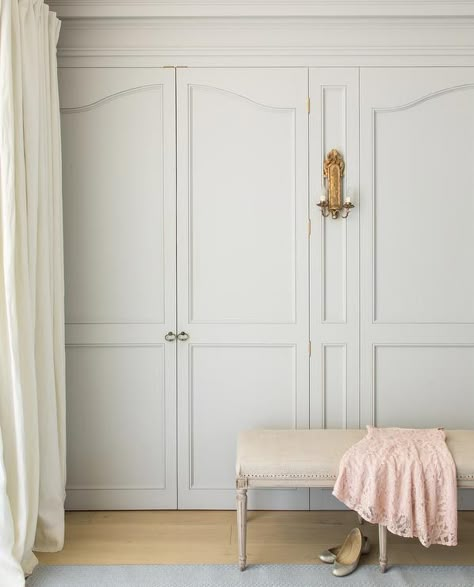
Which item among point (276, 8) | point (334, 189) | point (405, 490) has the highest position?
point (276, 8)

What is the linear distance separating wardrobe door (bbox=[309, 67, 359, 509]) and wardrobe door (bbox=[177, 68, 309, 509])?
0.06m

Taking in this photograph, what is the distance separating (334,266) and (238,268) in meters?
0.49

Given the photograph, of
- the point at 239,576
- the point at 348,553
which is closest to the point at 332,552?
the point at 348,553

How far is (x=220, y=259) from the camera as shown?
2822 mm

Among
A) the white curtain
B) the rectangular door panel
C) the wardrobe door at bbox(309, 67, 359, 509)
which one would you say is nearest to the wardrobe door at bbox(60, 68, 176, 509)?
the white curtain

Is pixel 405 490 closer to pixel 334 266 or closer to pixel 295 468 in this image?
pixel 295 468

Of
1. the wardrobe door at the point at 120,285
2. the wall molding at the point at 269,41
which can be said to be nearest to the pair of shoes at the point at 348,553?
the wardrobe door at the point at 120,285

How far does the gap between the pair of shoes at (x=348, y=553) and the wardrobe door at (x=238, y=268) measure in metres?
0.45

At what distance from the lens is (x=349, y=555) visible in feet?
7.69

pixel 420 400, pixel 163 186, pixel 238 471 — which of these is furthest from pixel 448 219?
pixel 238 471

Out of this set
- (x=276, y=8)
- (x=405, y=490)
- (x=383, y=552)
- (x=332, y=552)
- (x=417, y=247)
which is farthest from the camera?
(x=417, y=247)

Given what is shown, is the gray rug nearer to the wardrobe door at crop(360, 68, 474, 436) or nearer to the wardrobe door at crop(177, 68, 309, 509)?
the wardrobe door at crop(177, 68, 309, 509)

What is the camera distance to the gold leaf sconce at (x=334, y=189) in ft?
9.05

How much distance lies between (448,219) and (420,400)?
925 mm
